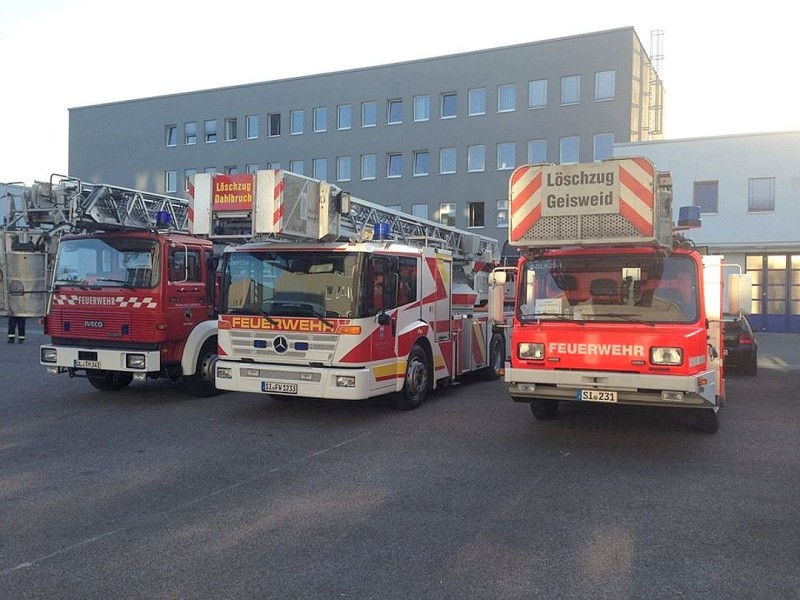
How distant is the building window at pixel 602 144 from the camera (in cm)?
3628

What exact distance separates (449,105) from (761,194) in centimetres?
1903

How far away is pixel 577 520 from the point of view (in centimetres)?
529

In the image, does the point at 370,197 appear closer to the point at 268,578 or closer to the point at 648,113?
the point at 648,113

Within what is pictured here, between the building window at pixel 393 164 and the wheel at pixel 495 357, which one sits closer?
the wheel at pixel 495 357

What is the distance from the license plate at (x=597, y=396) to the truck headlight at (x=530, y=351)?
0.58m

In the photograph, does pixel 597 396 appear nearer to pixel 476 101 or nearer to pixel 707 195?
pixel 707 195

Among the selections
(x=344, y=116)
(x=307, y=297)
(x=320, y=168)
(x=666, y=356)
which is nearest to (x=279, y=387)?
(x=307, y=297)

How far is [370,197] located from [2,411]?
1329 inches

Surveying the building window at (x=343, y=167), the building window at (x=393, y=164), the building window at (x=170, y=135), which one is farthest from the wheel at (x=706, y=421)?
the building window at (x=170, y=135)

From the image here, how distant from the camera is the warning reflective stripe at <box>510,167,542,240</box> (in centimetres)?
775

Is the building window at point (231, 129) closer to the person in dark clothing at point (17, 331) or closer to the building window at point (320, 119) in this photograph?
the building window at point (320, 119)

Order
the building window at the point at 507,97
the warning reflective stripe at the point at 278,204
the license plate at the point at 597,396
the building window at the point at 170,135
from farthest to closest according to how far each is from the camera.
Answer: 1. the building window at the point at 170,135
2. the building window at the point at 507,97
3. the warning reflective stripe at the point at 278,204
4. the license plate at the point at 597,396

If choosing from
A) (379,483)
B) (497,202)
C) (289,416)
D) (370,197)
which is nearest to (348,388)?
(289,416)

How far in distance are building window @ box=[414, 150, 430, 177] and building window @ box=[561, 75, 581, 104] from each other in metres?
8.30
